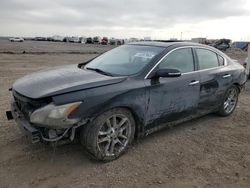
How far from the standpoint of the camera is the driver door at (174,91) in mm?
3775

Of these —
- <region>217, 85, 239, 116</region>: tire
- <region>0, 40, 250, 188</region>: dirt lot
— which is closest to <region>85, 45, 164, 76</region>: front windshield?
<region>0, 40, 250, 188</region>: dirt lot

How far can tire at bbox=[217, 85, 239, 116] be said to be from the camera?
5.34 m

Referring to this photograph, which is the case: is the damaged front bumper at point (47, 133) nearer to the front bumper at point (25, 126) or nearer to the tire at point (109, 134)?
the front bumper at point (25, 126)

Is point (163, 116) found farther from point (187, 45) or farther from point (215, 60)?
point (215, 60)

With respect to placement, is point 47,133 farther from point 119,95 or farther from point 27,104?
point 119,95

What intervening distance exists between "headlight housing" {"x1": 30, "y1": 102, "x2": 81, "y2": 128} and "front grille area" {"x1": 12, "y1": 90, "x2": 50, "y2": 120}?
0.13 metres

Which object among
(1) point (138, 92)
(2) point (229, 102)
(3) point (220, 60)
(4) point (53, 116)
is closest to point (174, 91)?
(1) point (138, 92)

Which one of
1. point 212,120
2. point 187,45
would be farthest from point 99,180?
point 212,120

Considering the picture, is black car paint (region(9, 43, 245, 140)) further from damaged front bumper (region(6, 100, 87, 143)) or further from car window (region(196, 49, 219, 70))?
damaged front bumper (region(6, 100, 87, 143))

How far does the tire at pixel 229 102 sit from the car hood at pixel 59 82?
2.80 meters

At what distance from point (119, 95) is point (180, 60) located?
1.52 meters

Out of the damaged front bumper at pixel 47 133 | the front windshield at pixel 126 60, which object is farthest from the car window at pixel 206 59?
the damaged front bumper at pixel 47 133

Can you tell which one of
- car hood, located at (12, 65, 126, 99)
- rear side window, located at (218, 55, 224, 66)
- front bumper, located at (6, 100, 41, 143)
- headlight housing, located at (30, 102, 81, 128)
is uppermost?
rear side window, located at (218, 55, 224, 66)

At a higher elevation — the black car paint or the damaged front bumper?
the black car paint
